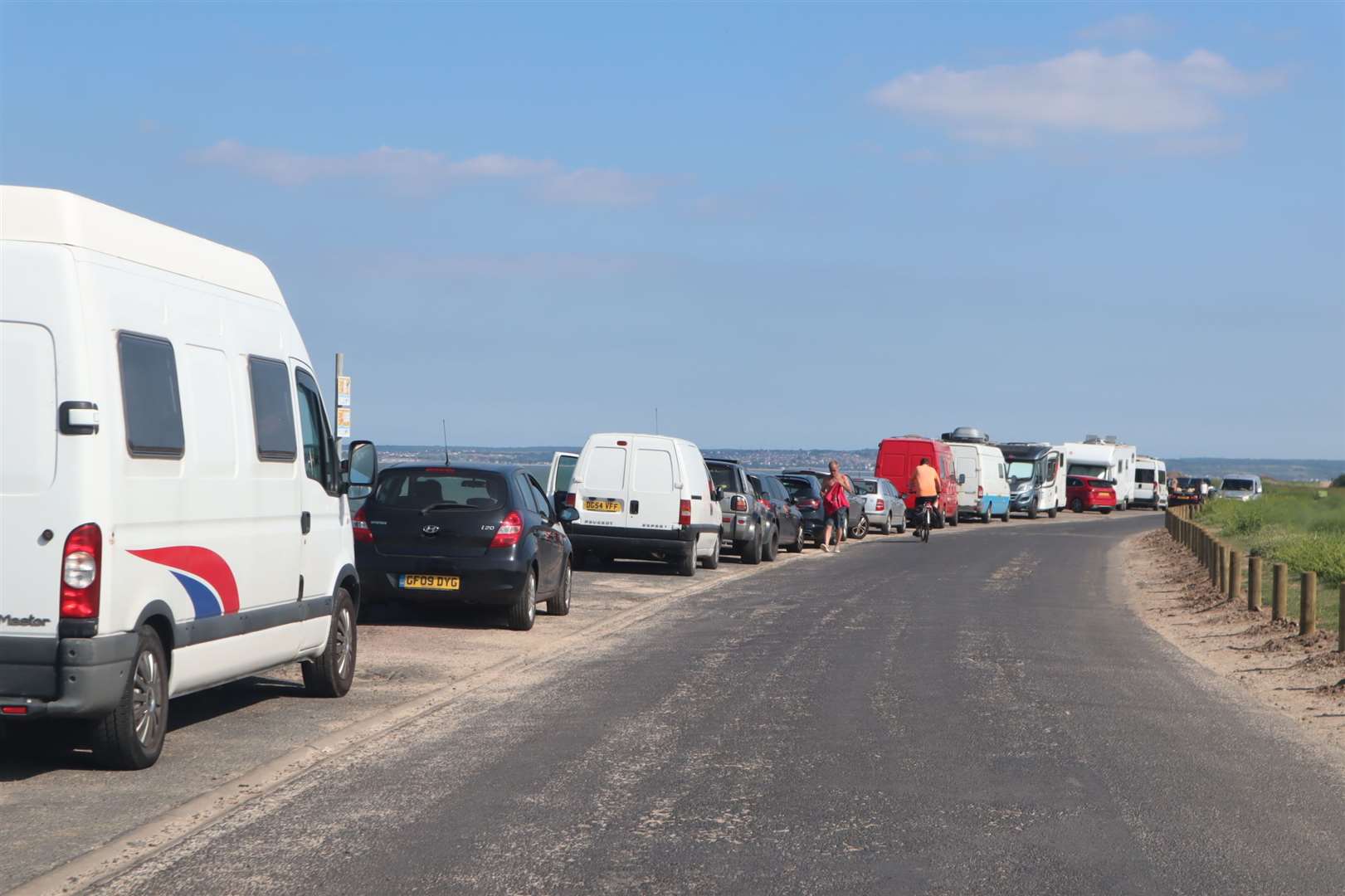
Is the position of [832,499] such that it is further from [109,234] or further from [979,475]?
[109,234]

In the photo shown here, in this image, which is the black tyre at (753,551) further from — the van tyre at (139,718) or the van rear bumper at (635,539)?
the van tyre at (139,718)

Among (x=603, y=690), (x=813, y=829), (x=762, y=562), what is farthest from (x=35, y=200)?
(x=762, y=562)

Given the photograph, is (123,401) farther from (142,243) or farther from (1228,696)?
(1228,696)

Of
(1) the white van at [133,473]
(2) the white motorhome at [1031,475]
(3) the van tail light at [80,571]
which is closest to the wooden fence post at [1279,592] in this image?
(1) the white van at [133,473]

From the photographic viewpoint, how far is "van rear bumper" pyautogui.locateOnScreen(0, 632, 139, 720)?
7.44m

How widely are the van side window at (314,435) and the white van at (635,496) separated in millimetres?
12357

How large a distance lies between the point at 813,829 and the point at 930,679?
5.32 metres

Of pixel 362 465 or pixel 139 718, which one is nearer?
pixel 139 718

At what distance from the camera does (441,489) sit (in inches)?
622

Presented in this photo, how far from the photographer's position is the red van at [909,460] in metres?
47.9

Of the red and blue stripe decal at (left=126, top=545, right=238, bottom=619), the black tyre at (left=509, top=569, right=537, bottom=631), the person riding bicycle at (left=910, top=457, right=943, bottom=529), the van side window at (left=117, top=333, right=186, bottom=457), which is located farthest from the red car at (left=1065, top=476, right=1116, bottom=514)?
the van side window at (left=117, top=333, right=186, bottom=457)

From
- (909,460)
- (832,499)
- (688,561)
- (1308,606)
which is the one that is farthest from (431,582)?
(909,460)

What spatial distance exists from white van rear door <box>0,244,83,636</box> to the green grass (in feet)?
43.5

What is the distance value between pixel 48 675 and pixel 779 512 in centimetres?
2364
